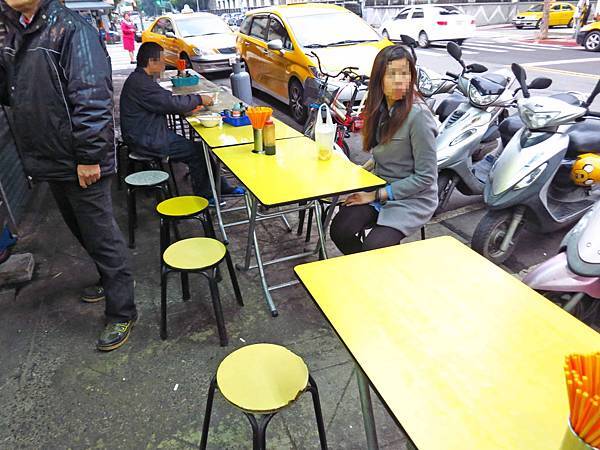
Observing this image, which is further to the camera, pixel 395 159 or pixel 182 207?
pixel 182 207

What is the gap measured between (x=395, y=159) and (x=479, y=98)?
1.60 metres

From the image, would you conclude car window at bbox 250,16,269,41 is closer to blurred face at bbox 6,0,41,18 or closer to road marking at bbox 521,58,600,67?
blurred face at bbox 6,0,41,18

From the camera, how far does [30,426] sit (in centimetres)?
208

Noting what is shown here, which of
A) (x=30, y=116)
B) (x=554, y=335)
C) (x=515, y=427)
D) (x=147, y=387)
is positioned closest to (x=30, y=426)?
(x=147, y=387)

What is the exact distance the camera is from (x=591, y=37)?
12.9 meters

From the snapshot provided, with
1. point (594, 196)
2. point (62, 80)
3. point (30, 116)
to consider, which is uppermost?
point (62, 80)

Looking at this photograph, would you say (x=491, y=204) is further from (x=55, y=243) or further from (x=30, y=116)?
(x=55, y=243)

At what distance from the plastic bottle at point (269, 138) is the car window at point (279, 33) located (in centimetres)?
422

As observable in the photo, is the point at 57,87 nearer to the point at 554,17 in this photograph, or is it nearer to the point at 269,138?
the point at 269,138

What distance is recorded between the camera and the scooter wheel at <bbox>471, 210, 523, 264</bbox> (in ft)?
10.2

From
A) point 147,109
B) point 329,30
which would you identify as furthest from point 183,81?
point 329,30

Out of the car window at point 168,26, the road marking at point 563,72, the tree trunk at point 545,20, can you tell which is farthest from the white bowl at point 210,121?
the tree trunk at point 545,20

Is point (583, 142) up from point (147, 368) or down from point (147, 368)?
up

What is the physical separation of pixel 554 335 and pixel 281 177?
5.28ft
